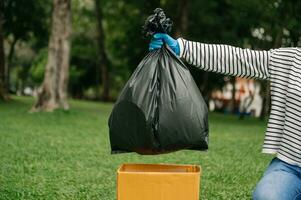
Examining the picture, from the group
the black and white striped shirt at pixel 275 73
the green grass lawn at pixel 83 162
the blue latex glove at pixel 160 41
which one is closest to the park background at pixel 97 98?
the green grass lawn at pixel 83 162

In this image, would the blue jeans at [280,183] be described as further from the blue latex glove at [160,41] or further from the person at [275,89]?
the blue latex glove at [160,41]

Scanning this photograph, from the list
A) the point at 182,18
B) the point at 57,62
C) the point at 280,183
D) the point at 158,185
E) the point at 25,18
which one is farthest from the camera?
the point at 25,18

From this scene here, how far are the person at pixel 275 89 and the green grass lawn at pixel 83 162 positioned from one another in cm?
227

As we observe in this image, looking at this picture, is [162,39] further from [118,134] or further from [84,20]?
[84,20]

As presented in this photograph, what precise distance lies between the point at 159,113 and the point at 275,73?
2.69ft

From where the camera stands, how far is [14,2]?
23.3 meters

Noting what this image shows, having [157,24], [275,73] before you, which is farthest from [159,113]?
[275,73]

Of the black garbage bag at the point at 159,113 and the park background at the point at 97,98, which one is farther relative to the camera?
the park background at the point at 97,98

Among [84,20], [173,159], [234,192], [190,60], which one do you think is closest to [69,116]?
[173,159]

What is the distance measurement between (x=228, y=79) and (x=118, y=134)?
28.1 m

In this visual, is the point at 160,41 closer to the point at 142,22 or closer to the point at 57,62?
the point at 57,62

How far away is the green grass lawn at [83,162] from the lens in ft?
19.0

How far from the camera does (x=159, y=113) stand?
10.4ft

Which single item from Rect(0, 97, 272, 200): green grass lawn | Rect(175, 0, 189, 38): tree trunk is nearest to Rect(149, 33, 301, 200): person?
Rect(0, 97, 272, 200): green grass lawn
